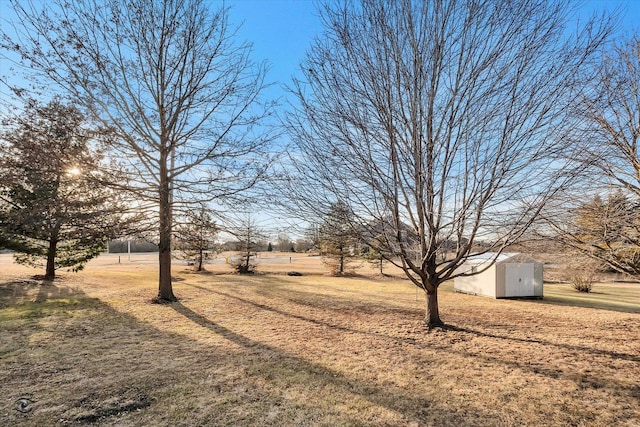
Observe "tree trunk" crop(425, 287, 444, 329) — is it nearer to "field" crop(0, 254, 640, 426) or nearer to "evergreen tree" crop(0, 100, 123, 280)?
"field" crop(0, 254, 640, 426)

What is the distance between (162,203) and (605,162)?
9.58 meters

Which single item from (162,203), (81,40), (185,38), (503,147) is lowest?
(162,203)

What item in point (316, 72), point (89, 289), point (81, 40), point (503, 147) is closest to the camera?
point (503, 147)

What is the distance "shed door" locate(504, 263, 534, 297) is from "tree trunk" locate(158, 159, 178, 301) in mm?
11563

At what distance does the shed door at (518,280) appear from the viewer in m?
12.3

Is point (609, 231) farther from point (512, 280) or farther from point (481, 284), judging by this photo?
point (481, 284)

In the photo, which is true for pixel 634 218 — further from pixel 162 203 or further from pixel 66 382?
pixel 162 203

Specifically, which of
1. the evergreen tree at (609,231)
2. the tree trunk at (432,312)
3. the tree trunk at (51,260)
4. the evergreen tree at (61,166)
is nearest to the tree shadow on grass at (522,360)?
the tree trunk at (432,312)

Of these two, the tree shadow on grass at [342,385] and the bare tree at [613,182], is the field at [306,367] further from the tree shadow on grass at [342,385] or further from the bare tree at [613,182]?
the bare tree at [613,182]

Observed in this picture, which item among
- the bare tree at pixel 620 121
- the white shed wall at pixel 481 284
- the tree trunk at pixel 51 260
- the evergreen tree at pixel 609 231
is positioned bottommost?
the white shed wall at pixel 481 284

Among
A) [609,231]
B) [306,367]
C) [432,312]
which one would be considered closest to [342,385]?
[306,367]

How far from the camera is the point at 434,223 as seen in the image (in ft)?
18.3

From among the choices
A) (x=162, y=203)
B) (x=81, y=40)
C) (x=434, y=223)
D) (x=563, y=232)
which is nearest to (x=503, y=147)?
(x=434, y=223)

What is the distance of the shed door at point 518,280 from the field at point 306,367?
4.10 metres
